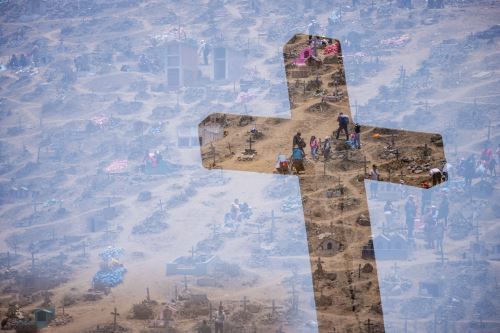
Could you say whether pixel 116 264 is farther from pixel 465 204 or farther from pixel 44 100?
pixel 44 100

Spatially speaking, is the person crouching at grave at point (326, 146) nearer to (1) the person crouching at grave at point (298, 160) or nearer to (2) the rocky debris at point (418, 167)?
(1) the person crouching at grave at point (298, 160)

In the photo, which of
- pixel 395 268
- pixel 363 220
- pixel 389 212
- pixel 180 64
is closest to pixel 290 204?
pixel 389 212

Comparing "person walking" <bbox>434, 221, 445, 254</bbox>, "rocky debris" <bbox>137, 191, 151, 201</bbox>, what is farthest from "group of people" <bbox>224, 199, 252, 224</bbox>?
"person walking" <bbox>434, 221, 445, 254</bbox>

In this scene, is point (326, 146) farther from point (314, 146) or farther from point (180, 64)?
point (180, 64)

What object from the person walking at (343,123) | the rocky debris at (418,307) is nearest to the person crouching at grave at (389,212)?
the rocky debris at (418,307)

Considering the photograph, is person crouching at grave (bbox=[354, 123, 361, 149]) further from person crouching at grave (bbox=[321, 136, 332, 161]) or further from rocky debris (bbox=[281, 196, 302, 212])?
rocky debris (bbox=[281, 196, 302, 212])
